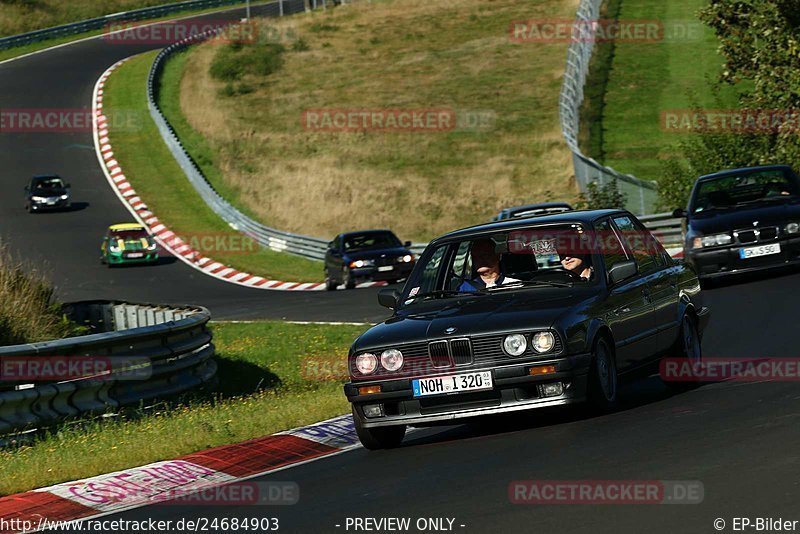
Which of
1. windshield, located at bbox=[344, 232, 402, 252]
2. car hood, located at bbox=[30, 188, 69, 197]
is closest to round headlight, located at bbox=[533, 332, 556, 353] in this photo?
windshield, located at bbox=[344, 232, 402, 252]

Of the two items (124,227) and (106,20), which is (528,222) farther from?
(106,20)

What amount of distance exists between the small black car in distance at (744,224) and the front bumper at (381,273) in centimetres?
1106

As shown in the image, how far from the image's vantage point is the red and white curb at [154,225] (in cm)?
3384

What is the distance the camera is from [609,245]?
10.4 metres

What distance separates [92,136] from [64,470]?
48.0 metres

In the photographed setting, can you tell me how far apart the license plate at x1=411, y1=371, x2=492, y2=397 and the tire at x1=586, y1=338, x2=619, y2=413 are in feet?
2.48

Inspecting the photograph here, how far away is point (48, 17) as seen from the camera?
79062 mm

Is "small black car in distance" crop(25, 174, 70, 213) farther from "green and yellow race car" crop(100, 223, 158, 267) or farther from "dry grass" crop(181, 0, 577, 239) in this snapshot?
"green and yellow race car" crop(100, 223, 158, 267)

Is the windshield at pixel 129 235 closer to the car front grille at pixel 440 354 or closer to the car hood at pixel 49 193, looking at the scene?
the car hood at pixel 49 193

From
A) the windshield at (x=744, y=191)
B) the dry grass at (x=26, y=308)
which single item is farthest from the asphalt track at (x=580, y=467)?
the windshield at (x=744, y=191)

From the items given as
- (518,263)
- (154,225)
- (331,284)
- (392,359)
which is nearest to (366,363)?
(392,359)

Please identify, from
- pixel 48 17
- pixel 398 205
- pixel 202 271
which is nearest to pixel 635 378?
pixel 202 271

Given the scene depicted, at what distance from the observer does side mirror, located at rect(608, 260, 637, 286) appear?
9836 millimetres

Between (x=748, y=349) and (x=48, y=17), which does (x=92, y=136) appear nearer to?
(x=48, y=17)
